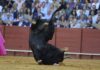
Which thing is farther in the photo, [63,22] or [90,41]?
[90,41]

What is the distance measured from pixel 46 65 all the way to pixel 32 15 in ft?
17.4

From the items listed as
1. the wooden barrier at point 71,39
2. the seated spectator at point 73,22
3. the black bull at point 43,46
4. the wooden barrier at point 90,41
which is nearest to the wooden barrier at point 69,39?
the wooden barrier at point 71,39

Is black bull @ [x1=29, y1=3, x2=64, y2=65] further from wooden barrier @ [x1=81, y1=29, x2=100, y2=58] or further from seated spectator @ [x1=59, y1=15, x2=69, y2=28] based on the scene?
wooden barrier @ [x1=81, y1=29, x2=100, y2=58]

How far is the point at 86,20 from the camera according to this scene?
16.6 m

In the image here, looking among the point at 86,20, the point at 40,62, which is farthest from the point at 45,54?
the point at 86,20

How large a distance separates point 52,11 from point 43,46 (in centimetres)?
429

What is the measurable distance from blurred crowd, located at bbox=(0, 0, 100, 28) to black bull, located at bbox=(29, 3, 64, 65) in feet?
11.5

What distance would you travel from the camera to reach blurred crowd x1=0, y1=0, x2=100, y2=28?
16.6 metres

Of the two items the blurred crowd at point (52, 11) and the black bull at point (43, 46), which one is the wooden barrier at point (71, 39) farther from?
the black bull at point (43, 46)

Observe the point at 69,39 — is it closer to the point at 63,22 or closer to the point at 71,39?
the point at 71,39

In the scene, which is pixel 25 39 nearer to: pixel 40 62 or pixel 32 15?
pixel 32 15

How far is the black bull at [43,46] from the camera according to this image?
41.1ft

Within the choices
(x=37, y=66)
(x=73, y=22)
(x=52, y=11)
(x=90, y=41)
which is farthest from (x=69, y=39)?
(x=37, y=66)

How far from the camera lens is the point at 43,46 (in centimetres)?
1258
